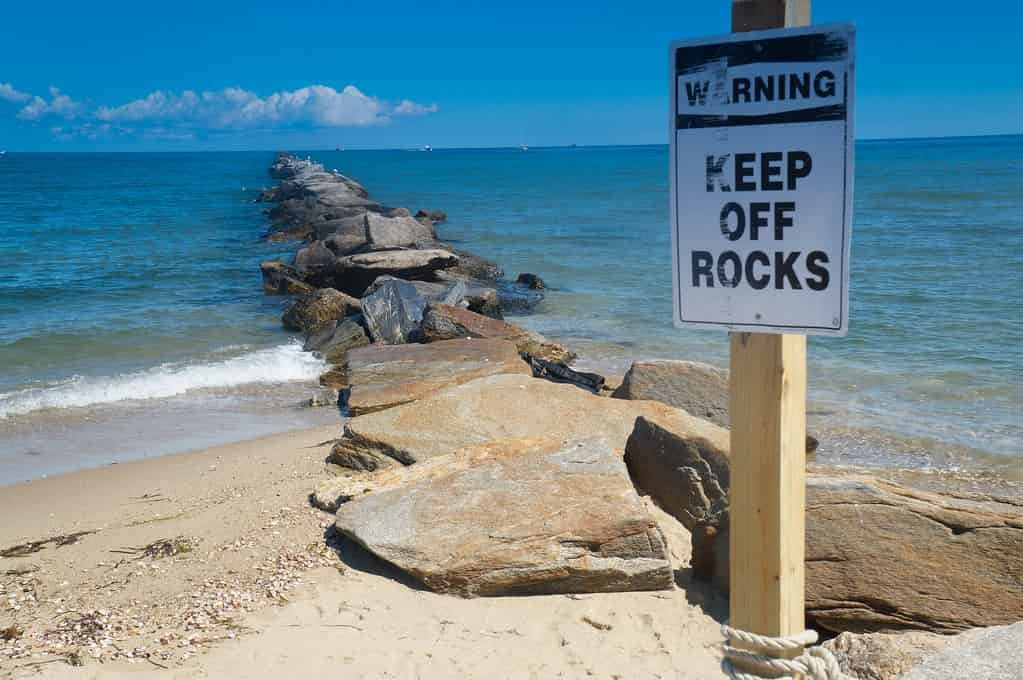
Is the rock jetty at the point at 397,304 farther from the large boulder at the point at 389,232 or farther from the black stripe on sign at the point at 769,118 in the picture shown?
the black stripe on sign at the point at 769,118

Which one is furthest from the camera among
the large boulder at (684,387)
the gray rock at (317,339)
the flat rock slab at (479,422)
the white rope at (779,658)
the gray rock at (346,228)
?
the gray rock at (346,228)

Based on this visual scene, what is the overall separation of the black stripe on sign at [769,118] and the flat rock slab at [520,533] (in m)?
2.94

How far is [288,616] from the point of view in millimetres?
4473

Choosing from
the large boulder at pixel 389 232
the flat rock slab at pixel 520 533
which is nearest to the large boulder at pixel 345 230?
the large boulder at pixel 389 232

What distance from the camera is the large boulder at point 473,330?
36.6 ft

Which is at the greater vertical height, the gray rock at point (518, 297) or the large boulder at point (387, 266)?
the large boulder at point (387, 266)

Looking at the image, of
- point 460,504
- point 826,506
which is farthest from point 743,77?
point 460,504

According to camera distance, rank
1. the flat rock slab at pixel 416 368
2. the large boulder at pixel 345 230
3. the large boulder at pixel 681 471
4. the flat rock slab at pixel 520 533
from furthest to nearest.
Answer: the large boulder at pixel 345 230, the flat rock slab at pixel 416 368, the large boulder at pixel 681 471, the flat rock slab at pixel 520 533

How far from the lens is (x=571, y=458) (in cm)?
529

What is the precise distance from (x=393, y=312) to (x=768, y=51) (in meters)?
11.0

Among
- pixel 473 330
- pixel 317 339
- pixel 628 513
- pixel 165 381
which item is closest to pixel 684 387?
pixel 628 513

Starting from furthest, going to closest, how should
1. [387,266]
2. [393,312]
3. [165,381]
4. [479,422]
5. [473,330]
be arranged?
[387,266] → [393,312] → [473,330] → [165,381] → [479,422]

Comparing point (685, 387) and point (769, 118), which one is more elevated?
point (769, 118)

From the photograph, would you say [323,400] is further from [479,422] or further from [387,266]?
[387,266]
